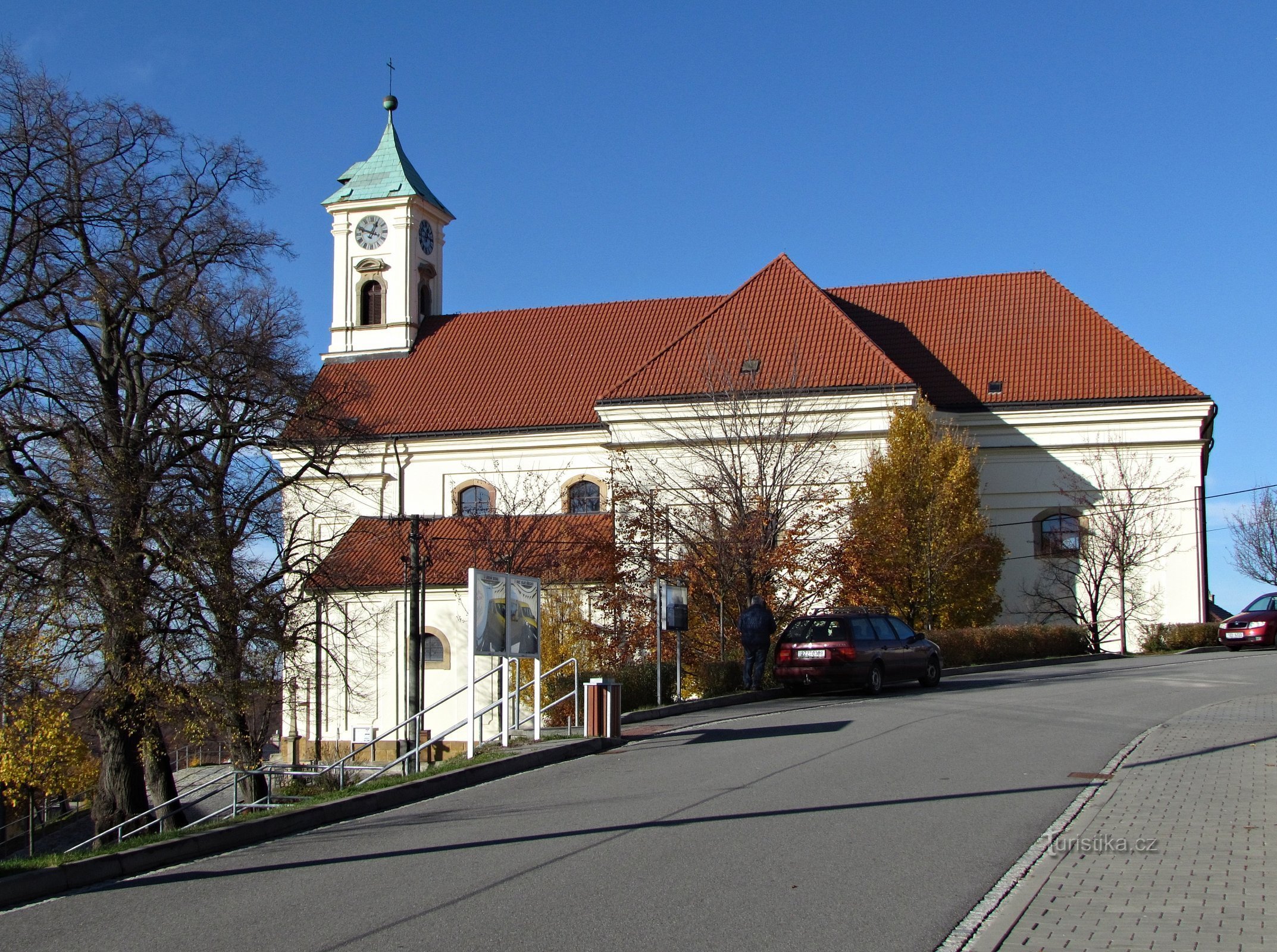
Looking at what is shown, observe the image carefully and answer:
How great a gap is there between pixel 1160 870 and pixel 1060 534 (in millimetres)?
38300

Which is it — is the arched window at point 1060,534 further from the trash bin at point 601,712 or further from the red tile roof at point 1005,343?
the trash bin at point 601,712

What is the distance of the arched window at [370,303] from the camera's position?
55.5 m

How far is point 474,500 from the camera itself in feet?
163

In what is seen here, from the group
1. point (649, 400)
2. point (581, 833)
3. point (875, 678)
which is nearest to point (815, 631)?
point (875, 678)

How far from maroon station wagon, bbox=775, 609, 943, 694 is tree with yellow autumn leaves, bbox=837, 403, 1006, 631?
12.2 meters

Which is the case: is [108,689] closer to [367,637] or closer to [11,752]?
[11,752]

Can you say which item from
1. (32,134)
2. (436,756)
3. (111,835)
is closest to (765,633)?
(111,835)

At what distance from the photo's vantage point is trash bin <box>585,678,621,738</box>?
52.1 ft

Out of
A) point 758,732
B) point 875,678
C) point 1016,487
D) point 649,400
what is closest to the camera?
point 758,732

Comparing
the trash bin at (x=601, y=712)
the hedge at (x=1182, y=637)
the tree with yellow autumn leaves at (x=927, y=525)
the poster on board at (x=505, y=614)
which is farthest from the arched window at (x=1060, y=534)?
the trash bin at (x=601, y=712)

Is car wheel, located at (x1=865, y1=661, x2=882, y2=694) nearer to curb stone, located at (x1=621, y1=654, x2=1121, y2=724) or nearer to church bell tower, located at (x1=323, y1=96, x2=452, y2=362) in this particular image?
curb stone, located at (x1=621, y1=654, x2=1121, y2=724)

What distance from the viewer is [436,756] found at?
130ft

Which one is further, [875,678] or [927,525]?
[927,525]

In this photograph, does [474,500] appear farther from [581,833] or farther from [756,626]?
[581,833]
